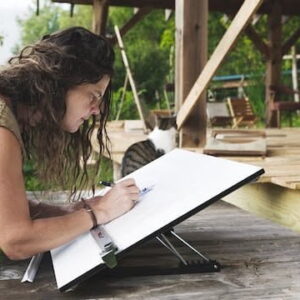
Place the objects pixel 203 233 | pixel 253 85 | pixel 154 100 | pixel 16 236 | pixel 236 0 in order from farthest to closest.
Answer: pixel 154 100 → pixel 253 85 → pixel 236 0 → pixel 203 233 → pixel 16 236

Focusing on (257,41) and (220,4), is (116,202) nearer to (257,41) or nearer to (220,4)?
(220,4)

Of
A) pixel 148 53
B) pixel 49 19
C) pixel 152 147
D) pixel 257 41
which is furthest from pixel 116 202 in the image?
pixel 49 19

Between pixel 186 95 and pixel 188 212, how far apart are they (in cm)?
223

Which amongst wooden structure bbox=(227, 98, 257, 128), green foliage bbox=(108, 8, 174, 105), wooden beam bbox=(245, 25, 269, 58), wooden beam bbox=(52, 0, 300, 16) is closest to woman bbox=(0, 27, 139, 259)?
wooden beam bbox=(52, 0, 300, 16)

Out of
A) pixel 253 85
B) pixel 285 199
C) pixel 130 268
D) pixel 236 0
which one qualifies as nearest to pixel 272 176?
pixel 285 199

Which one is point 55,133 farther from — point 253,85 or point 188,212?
point 253,85

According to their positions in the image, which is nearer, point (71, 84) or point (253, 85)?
point (71, 84)

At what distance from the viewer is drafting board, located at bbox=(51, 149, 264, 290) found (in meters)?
1.15

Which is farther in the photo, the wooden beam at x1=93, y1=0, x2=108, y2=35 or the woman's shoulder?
the wooden beam at x1=93, y1=0, x2=108, y2=35

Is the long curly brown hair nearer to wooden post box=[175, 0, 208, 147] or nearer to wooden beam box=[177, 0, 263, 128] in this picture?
wooden beam box=[177, 0, 263, 128]

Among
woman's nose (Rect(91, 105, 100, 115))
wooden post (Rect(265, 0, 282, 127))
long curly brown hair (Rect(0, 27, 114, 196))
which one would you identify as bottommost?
woman's nose (Rect(91, 105, 100, 115))

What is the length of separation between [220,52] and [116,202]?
1689 millimetres

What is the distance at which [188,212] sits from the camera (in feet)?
3.83

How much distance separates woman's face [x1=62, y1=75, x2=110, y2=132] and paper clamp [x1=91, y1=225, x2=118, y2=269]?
281 mm
